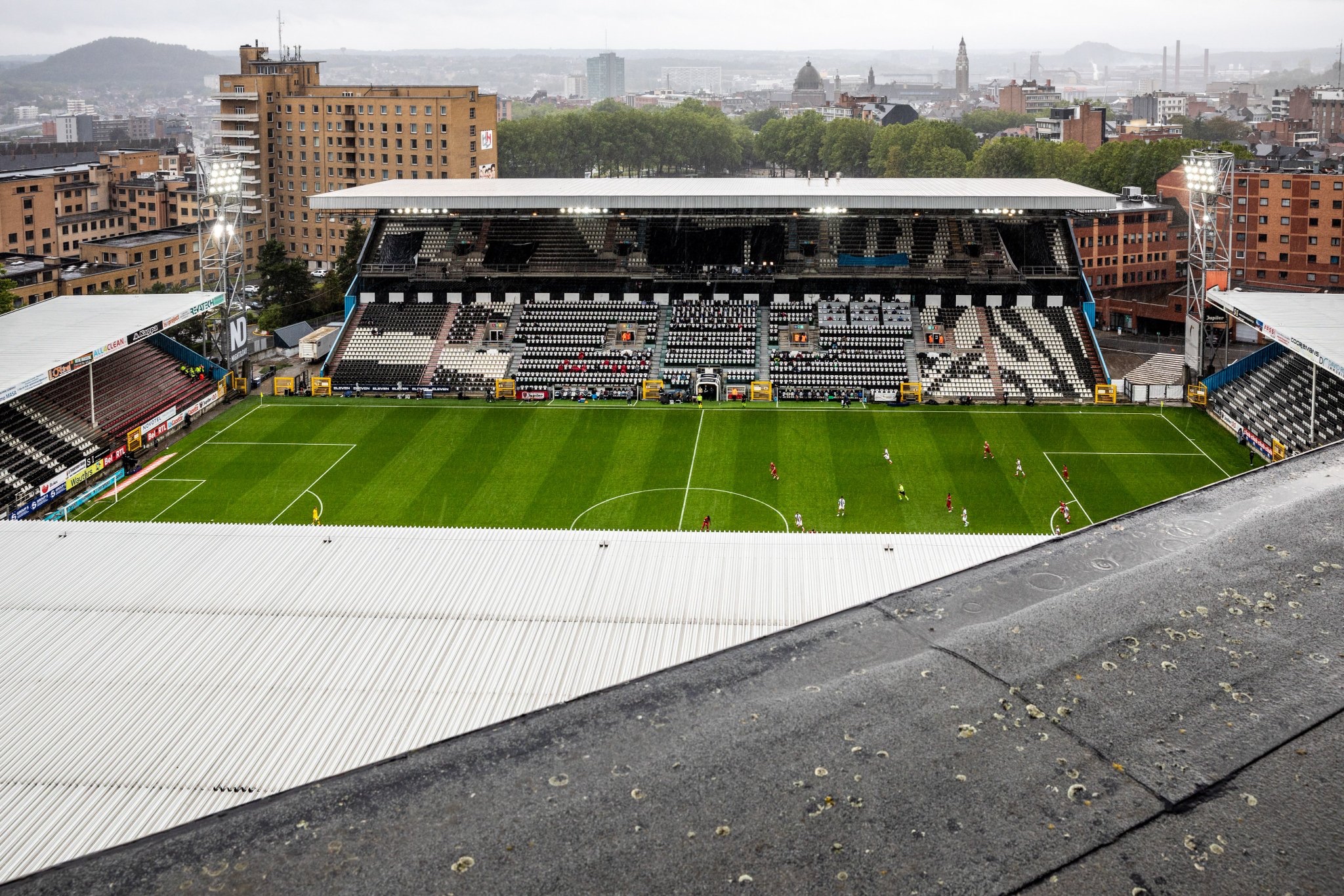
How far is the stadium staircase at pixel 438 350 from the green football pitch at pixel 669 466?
3.10 m

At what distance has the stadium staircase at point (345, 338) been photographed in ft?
202

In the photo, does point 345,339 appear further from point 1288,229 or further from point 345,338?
point 1288,229

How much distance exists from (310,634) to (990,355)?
48.3m

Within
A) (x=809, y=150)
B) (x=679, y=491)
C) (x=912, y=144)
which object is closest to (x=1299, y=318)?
(x=679, y=491)

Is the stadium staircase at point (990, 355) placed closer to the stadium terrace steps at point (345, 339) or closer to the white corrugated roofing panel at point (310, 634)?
the stadium terrace steps at point (345, 339)

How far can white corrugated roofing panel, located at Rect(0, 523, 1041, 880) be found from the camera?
14.4m

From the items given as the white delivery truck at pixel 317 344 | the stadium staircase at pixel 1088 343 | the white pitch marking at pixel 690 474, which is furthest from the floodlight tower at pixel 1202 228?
the white delivery truck at pixel 317 344

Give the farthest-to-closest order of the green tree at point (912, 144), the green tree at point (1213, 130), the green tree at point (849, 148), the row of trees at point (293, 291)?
the green tree at point (1213, 130) → the green tree at point (849, 148) → the green tree at point (912, 144) → the row of trees at point (293, 291)

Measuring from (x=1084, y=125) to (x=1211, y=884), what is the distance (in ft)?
532

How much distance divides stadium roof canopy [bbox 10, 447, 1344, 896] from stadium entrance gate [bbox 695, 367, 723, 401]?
45704 millimetres

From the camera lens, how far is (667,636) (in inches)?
708

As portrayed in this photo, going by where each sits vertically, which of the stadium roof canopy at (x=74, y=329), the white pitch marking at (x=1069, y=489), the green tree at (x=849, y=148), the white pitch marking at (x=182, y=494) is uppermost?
the green tree at (x=849, y=148)

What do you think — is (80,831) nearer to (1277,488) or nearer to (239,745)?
(239,745)

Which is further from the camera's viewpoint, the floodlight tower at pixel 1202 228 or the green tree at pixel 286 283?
the green tree at pixel 286 283
